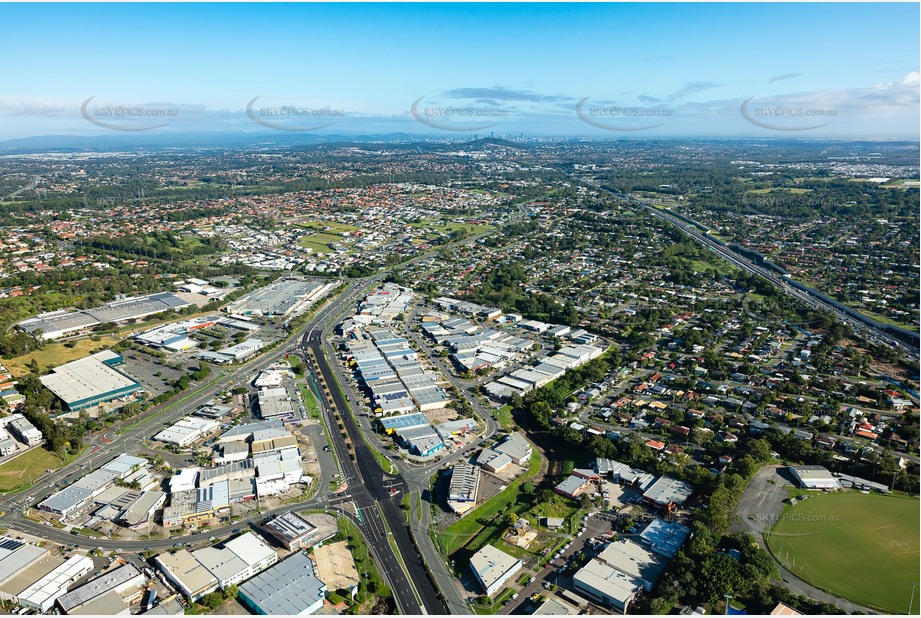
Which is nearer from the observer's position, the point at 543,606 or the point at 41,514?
the point at 543,606

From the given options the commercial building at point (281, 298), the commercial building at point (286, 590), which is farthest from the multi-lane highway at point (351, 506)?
the commercial building at point (281, 298)

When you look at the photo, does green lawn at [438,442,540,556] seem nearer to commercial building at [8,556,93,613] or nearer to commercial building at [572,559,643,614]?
commercial building at [572,559,643,614]

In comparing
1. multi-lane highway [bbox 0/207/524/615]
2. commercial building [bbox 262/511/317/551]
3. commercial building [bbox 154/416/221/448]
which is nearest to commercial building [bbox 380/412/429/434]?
multi-lane highway [bbox 0/207/524/615]

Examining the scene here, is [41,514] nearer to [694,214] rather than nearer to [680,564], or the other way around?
[680,564]

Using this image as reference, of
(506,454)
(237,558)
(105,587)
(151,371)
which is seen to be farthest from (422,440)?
(151,371)

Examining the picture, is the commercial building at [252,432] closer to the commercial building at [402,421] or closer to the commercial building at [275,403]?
the commercial building at [275,403]

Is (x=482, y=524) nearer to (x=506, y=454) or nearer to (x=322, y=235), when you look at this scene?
(x=506, y=454)

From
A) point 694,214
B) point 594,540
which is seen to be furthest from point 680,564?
point 694,214
